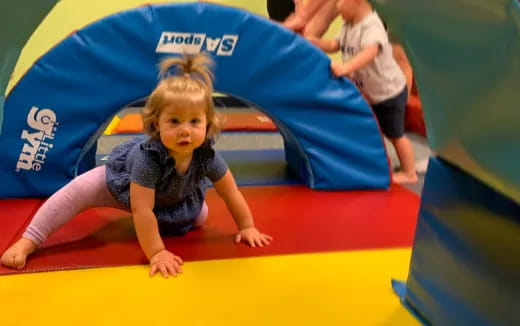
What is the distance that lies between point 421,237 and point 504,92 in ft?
1.88

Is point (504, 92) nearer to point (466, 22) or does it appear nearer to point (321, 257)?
point (466, 22)

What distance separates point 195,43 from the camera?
5.91 ft

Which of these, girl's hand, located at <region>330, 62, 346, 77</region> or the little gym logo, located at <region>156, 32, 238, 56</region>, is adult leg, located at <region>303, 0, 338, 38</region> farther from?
the little gym logo, located at <region>156, 32, 238, 56</region>

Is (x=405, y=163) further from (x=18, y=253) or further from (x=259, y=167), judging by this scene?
(x=18, y=253)

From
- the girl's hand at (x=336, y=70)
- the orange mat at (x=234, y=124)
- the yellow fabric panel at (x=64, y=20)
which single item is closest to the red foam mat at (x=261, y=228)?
the girl's hand at (x=336, y=70)

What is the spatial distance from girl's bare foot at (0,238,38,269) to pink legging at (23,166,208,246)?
0.01m

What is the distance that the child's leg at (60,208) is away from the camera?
54.2 inches

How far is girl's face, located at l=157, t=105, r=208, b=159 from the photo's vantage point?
1341 millimetres

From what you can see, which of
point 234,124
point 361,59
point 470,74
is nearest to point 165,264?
point 470,74

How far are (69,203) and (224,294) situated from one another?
0.50 meters

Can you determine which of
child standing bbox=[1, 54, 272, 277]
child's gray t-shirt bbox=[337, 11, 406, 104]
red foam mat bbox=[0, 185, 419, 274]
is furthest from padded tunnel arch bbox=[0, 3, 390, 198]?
child's gray t-shirt bbox=[337, 11, 406, 104]

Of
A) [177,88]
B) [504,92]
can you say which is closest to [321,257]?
[177,88]

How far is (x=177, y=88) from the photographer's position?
1.35 metres

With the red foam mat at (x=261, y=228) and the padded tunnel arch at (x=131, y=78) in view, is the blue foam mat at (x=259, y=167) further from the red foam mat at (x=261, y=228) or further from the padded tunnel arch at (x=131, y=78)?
the padded tunnel arch at (x=131, y=78)
